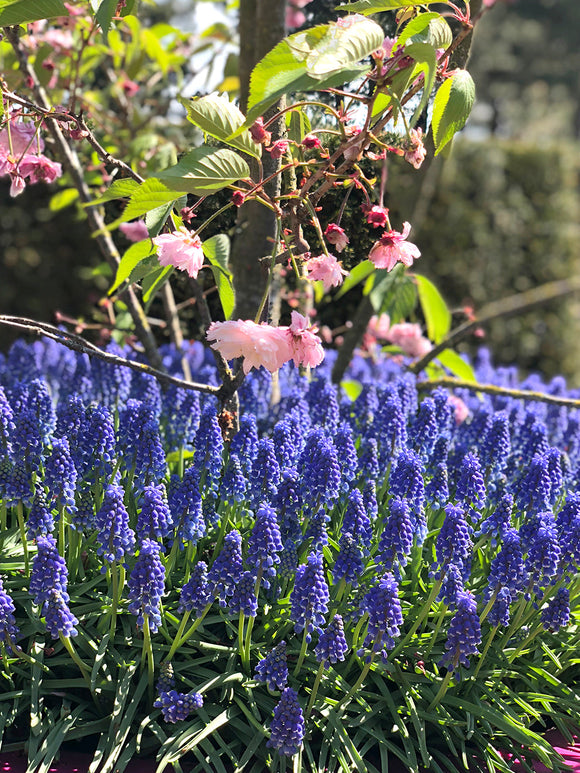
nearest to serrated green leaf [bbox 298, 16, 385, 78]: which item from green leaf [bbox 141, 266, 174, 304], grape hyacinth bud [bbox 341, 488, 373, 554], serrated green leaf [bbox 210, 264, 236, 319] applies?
serrated green leaf [bbox 210, 264, 236, 319]

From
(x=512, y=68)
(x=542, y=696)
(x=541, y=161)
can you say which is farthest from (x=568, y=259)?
(x=512, y=68)

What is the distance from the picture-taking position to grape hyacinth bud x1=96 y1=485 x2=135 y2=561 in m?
2.36

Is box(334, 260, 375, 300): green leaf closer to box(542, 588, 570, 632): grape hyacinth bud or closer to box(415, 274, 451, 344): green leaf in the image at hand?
box(415, 274, 451, 344): green leaf

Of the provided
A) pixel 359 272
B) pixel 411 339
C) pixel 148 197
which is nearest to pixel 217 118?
pixel 148 197

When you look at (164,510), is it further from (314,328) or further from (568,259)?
(568,259)

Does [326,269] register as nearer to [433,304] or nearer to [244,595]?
[244,595]

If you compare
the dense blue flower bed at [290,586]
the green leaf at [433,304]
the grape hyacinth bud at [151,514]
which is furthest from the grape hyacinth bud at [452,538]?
the green leaf at [433,304]

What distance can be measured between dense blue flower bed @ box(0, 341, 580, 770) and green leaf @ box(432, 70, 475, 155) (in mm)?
1033

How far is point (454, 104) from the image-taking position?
215 centimetres

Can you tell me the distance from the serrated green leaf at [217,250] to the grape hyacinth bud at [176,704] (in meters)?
1.26

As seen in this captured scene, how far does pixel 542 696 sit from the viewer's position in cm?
260

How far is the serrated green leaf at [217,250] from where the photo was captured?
8.53ft

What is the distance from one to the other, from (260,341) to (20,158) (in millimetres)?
1062

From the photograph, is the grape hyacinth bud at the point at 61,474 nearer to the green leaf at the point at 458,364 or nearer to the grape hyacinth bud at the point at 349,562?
the grape hyacinth bud at the point at 349,562
